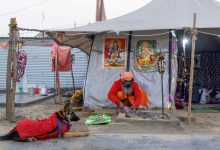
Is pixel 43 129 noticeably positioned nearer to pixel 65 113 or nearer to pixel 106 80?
pixel 65 113

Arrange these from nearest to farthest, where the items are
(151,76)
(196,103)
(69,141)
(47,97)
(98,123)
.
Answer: (69,141), (98,123), (151,76), (196,103), (47,97)

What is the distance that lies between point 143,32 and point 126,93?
2056 millimetres

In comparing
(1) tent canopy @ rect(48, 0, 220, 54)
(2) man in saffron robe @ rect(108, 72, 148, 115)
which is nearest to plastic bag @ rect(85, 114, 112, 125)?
(2) man in saffron robe @ rect(108, 72, 148, 115)

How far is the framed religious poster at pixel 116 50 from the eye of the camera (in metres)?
11.9

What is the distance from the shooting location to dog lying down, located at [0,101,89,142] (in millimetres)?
7477

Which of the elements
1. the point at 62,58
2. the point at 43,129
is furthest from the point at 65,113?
the point at 62,58

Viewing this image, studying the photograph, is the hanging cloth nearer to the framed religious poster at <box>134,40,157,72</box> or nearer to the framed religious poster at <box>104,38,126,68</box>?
the framed religious poster at <box>104,38,126,68</box>

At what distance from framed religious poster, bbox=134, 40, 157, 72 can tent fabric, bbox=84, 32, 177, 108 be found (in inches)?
4.1

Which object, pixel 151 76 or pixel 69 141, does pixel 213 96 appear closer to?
pixel 151 76

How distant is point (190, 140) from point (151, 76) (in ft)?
14.5

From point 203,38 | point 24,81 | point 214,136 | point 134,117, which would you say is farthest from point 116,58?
point 24,81

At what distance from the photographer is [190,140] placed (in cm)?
757

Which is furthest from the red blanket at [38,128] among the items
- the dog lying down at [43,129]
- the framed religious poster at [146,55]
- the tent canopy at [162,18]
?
the framed religious poster at [146,55]

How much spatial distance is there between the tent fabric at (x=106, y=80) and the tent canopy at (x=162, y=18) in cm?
55
